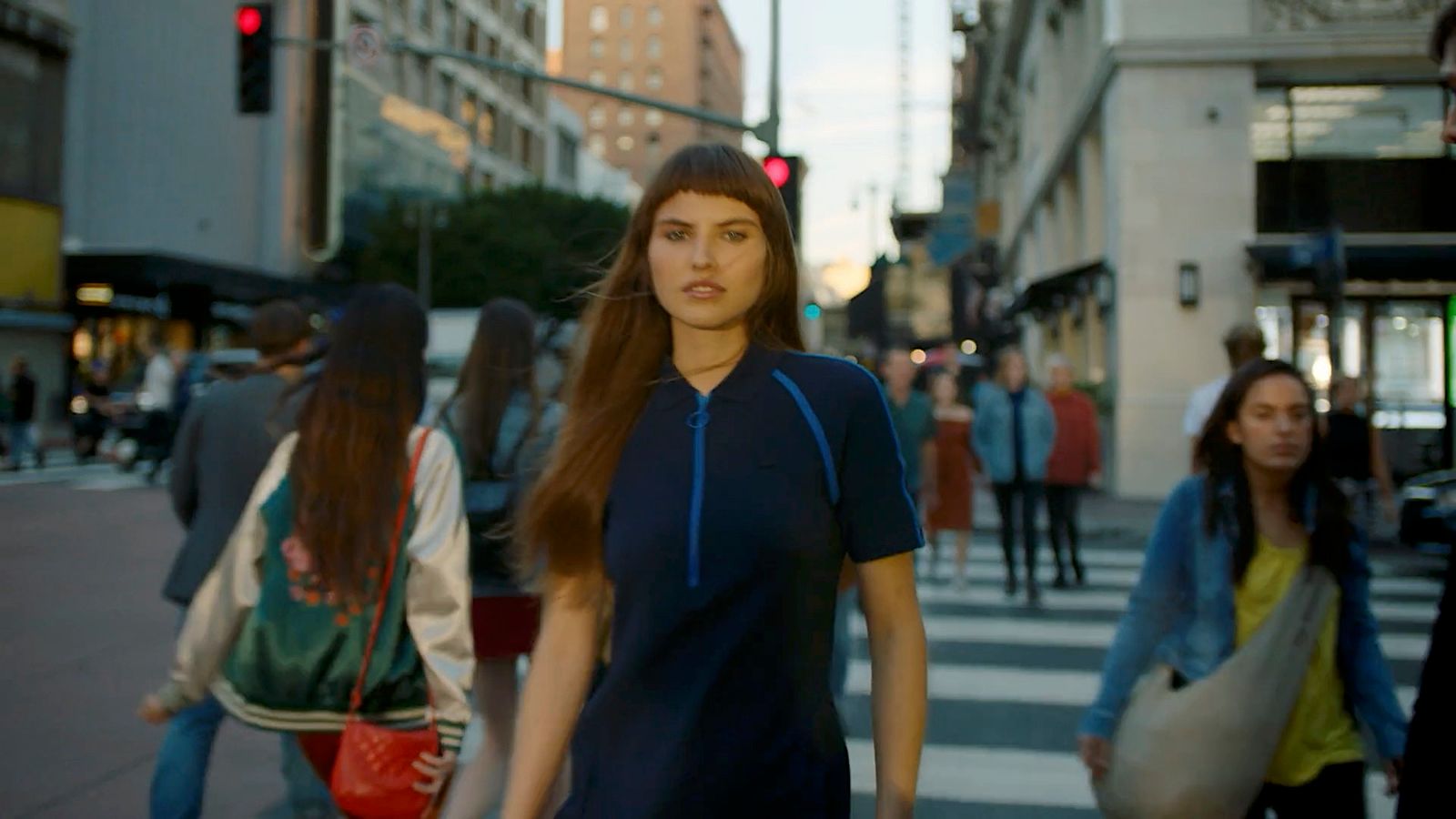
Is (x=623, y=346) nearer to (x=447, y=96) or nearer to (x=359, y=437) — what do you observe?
(x=359, y=437)

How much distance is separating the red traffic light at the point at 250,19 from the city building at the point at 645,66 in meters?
62.8

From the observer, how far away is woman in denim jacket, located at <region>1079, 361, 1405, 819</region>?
10.1 feet

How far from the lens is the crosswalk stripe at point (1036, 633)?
8406 millimetres

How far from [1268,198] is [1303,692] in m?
17.7

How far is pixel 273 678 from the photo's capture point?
3.29m

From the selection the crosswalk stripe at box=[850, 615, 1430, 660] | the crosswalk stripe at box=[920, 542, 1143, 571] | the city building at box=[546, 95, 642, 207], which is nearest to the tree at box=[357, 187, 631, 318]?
the city building at box=[546, 95, 642, 207]

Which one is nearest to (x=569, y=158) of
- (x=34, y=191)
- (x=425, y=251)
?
(x=425, y=251)

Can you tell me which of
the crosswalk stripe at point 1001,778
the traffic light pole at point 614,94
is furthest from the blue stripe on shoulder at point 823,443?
the traffic light pole at point 614,94

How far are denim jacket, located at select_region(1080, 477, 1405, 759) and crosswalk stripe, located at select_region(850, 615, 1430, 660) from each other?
5048 mm

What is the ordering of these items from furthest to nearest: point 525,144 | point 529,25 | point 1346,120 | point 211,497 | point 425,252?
point 525,144 < point 529,25 < point 425,252 < point 1346,120 < point 211,497

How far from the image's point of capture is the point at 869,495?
2.03 m

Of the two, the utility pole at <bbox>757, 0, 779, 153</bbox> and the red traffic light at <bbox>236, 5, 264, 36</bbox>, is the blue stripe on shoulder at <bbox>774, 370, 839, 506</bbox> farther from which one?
the red traffic light at <bbox>236, 5, 264, 36</bbox>

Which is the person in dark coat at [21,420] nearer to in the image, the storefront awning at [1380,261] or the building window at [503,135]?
the storefront awning at [1380,261]

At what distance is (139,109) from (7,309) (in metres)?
15.5
